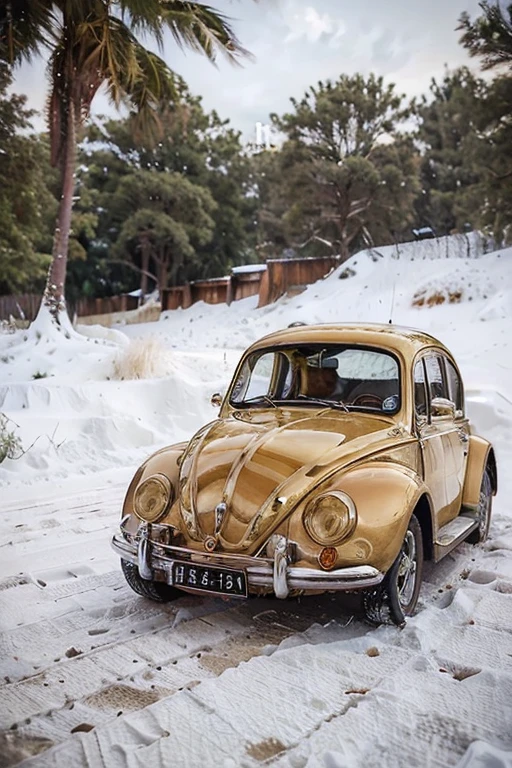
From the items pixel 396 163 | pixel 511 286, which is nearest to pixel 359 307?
pixel 511 286

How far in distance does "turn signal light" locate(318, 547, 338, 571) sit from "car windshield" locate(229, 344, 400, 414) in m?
1.07

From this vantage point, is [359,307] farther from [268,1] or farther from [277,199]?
[277,199]

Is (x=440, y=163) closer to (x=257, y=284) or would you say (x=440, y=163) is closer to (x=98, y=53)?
(x=257, y=284)

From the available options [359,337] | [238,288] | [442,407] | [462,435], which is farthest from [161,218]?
[442,407]

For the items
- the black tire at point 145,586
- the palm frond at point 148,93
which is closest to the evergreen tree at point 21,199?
the palm frond at point 148,93

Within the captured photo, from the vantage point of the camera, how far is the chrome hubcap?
310 centimetres

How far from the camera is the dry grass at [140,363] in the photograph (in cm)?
868

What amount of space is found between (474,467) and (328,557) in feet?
6.51

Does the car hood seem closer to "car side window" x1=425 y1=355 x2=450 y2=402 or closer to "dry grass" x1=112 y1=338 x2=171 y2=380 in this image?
"car side window" x1=425 y1=355 x2=450 y2=402

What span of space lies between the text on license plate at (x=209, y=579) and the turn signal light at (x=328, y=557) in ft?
1.08

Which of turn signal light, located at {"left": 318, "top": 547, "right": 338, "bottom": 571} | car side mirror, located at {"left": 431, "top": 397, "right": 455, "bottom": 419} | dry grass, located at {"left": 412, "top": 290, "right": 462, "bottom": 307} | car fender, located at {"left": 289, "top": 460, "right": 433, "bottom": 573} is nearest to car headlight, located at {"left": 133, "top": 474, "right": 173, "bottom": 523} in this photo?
car fender, located at {"left": 289, "top": 460, "right": 433, "bottom": 573}

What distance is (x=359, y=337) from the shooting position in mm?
3877

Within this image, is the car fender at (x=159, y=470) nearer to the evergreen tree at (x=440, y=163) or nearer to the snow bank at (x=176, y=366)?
the snow bank at (x=176, y=366)

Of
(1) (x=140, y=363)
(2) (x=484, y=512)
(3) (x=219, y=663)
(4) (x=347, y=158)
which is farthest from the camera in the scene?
(4) (x=347, y=158)
